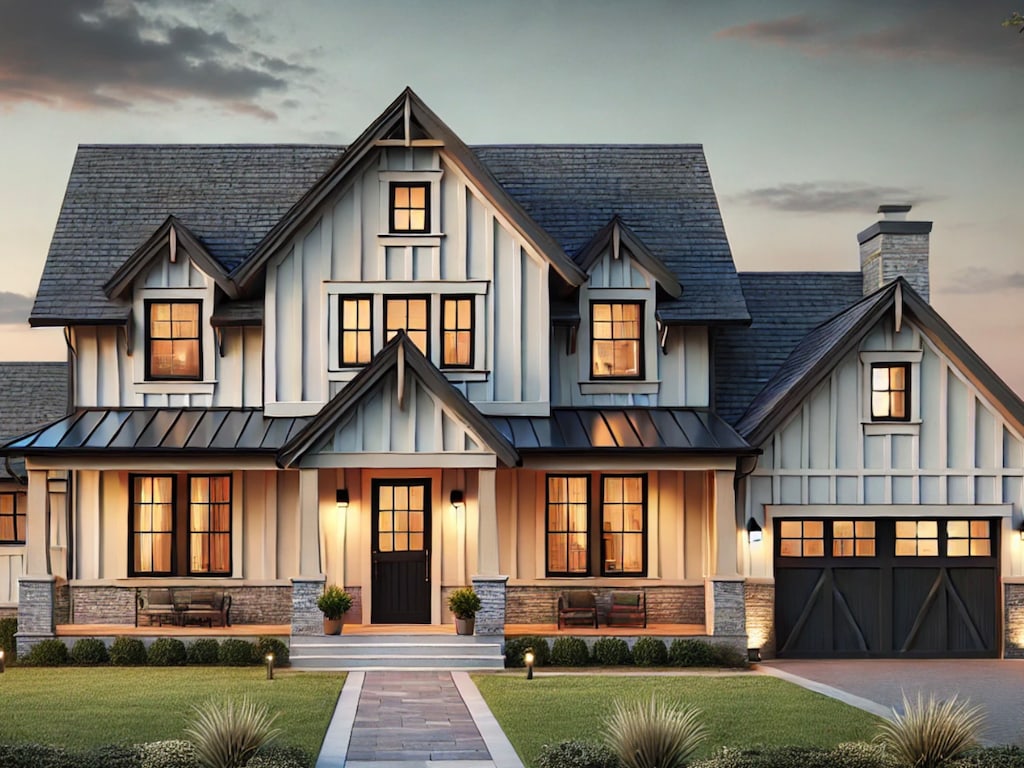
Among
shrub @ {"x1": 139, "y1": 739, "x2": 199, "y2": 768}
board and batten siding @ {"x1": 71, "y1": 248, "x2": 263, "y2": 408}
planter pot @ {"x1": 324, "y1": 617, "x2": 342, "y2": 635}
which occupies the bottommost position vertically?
planter pot @ {"x1": 324, "y1": 617, "x2": 342, "y2": 635}

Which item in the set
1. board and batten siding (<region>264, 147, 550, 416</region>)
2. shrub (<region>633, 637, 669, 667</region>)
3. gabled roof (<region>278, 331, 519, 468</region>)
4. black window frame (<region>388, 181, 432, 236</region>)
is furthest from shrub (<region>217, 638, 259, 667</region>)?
black window frame (<region>388, 181, 432, 236</region>)

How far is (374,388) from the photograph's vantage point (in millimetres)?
20906

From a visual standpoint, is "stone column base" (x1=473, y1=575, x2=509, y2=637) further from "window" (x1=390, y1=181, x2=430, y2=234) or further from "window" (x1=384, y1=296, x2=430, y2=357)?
"window" (x1=390, y1=181, x2=430, y2=234)

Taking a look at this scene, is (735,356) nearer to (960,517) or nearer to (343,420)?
(960,517)

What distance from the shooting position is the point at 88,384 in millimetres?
23625

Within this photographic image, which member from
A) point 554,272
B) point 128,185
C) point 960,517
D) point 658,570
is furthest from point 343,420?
point 960,517

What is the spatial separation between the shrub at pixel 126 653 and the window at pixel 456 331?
762cm

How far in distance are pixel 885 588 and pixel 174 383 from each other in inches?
563

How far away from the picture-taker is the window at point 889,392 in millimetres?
23000

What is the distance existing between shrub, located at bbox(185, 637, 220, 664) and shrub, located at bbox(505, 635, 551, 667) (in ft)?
16.6

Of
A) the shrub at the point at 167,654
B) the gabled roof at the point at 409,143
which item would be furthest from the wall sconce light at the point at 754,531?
the shrub at the point at 167,654

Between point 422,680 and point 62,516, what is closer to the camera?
point 422,680

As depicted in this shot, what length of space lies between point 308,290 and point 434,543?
543 cm

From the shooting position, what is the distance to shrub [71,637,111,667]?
2106cm
